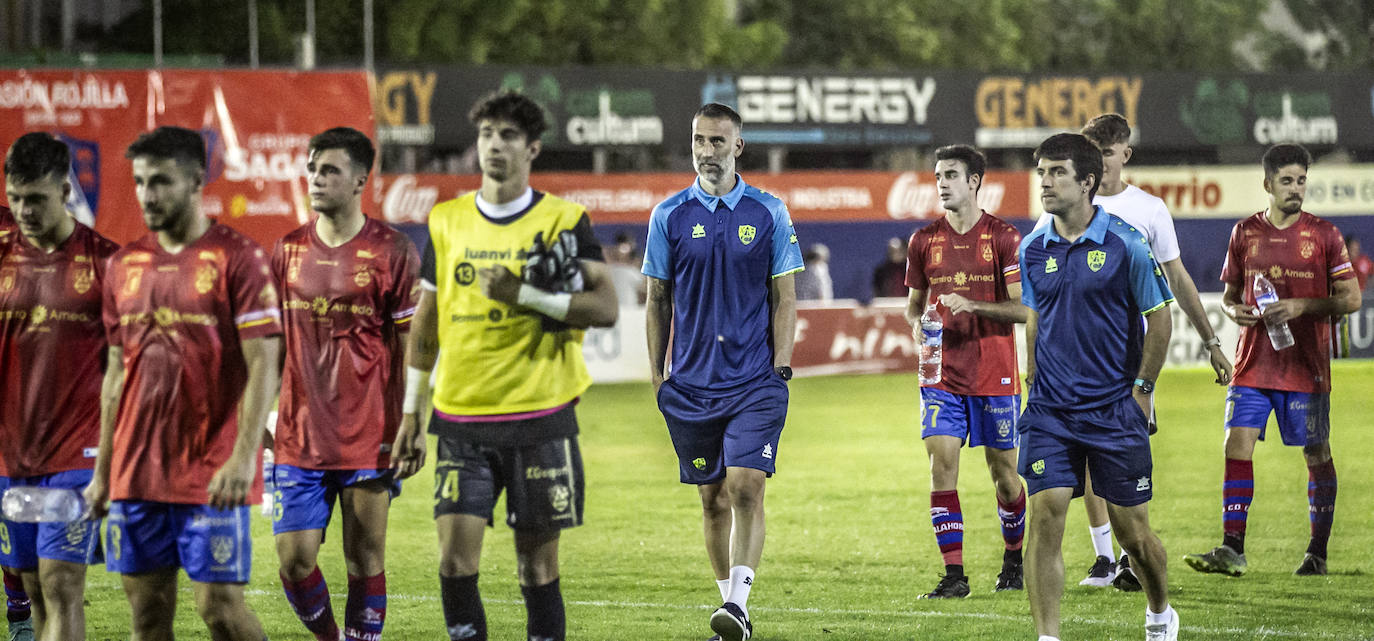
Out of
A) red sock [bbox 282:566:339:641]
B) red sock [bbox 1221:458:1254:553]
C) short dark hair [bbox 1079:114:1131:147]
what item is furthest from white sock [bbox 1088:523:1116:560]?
red sock [bbox 282:566:339:641]

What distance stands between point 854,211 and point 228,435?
28.8 meters

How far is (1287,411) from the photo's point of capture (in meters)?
9.84

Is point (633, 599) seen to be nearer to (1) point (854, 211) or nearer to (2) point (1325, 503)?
(2) point (1325, 503)

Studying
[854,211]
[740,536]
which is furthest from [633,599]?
[854,211]

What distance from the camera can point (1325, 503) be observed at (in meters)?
9.81

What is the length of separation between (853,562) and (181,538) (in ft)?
18.1

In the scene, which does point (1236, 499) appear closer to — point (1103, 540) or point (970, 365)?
point (1103, 540)

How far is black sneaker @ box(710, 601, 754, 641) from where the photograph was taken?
7422 millimetres

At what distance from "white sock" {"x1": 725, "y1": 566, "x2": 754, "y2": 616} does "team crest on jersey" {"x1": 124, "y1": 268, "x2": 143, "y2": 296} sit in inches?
123

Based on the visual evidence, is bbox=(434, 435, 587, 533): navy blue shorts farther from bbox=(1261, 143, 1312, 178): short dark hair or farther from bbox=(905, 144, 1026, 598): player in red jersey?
bbox=(1261, 143, 1312, 178): short dark hair

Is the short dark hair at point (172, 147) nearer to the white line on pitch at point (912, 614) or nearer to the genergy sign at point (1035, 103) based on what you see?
the white line on pitch at point (912, 614)

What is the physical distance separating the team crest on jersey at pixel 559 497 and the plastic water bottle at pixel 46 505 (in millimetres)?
1778

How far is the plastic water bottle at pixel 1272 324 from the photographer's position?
31.6ft

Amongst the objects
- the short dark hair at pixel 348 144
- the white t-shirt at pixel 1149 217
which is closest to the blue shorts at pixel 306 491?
the short dark hair at pixel 348 144
